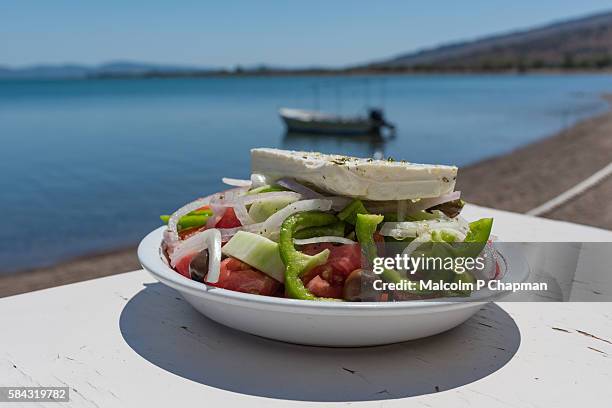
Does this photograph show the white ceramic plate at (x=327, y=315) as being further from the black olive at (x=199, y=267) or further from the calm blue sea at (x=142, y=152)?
the calm blue sea at (x=142, y=152)

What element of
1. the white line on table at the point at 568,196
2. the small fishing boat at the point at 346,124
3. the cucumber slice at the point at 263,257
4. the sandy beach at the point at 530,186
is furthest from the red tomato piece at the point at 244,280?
the small fishing boat at the point at 346,124

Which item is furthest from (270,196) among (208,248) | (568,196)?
(568,196)

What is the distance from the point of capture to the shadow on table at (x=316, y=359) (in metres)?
1.45

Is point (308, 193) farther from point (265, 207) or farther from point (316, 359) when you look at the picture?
point (316, 359)

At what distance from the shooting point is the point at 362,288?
1.56 m

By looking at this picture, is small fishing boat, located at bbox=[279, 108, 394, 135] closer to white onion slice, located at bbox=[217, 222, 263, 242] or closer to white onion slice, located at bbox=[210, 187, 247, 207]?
white onion slice, located at bbox=[210, 187, 247, 207]

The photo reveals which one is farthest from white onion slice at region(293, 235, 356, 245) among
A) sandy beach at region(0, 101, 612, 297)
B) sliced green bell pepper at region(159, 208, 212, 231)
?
sandy beach at region(0, 101, 612, 297)

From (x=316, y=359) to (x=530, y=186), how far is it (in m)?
17.3

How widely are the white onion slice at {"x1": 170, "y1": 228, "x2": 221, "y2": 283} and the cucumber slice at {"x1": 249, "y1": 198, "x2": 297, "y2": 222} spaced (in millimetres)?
137

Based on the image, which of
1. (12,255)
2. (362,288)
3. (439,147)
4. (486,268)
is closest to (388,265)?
(362,288)

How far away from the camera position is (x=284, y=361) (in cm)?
158

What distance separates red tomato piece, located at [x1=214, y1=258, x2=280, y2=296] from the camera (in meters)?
1.60

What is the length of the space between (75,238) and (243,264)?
1283 cm

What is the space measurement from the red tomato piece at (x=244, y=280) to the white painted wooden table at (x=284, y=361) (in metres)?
0.17
